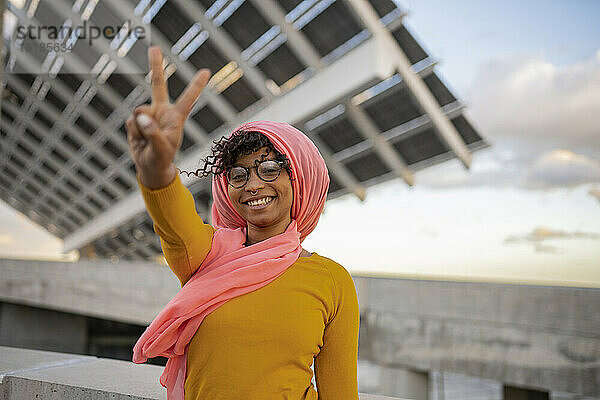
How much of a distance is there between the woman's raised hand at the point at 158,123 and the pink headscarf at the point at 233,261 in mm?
443

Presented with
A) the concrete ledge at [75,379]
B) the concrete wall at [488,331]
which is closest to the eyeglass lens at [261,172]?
the concrete ledge at [75,379]

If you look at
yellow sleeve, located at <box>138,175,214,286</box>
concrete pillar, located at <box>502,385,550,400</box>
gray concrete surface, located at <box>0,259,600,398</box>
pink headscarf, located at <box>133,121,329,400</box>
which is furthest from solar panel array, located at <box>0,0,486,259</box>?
yellow sleeve, located at <box>138,175,214,286</box>

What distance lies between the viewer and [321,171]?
190cm

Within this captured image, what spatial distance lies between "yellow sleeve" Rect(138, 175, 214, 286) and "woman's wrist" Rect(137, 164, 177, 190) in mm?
15

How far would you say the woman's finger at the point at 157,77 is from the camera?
1.37 metres

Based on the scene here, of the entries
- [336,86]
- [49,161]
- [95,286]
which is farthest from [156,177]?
[49,161]

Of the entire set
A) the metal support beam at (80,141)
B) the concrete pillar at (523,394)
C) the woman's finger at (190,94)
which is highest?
the metal support beam at (80,141)

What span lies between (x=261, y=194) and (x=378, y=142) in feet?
38.2

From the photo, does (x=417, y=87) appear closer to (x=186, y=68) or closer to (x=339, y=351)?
(x=186, y=68)

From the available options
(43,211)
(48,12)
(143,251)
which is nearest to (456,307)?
(48,12)

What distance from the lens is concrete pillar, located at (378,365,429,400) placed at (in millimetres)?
9219

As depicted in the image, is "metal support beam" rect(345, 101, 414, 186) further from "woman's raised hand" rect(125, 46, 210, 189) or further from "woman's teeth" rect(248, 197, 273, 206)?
"woman's raised hand" rect(125, 46, 210, 189)

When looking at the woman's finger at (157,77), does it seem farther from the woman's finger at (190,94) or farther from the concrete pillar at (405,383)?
the concrete pillar at (405,383)

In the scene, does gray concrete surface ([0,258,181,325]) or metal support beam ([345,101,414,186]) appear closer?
metal support beam ([345,101,414,186])
